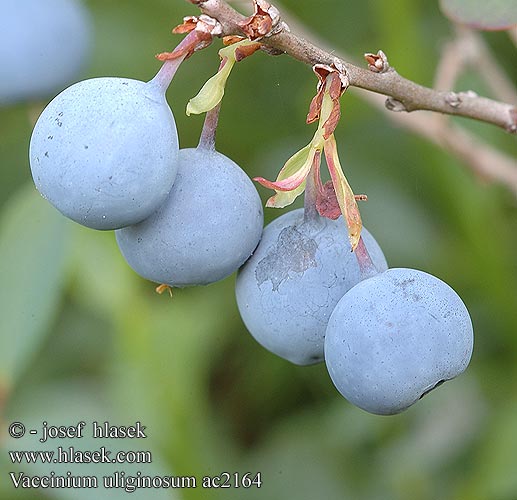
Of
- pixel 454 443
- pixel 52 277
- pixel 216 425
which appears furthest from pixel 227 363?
pixel 52 277

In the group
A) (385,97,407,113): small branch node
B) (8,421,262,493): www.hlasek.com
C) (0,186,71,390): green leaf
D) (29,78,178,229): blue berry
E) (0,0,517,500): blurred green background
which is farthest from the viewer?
(0,0,517,500): blurred green background

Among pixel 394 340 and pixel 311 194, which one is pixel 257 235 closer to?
pixel 311 194

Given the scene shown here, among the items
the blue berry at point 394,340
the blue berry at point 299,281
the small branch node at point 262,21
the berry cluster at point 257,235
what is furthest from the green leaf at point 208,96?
the blue berry at point 394,340

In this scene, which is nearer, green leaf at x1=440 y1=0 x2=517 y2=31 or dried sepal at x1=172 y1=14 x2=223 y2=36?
dried sepal at x1=172 y1=14 x2=223 y2=36

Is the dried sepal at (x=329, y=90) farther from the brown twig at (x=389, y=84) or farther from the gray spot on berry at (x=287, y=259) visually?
the gray spot on berry at (x=287, y=259)

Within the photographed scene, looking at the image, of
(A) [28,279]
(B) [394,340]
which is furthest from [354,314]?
(A) [28,279]

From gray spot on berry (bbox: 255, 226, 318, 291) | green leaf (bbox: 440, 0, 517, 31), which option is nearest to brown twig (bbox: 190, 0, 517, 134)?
green leaf (bbox: 440, 0, 517, 31)

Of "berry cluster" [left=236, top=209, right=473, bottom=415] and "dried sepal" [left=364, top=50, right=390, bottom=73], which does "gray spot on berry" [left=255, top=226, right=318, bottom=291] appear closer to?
"berry cluster" [left=236, top=209, right=473, bottom=415]
